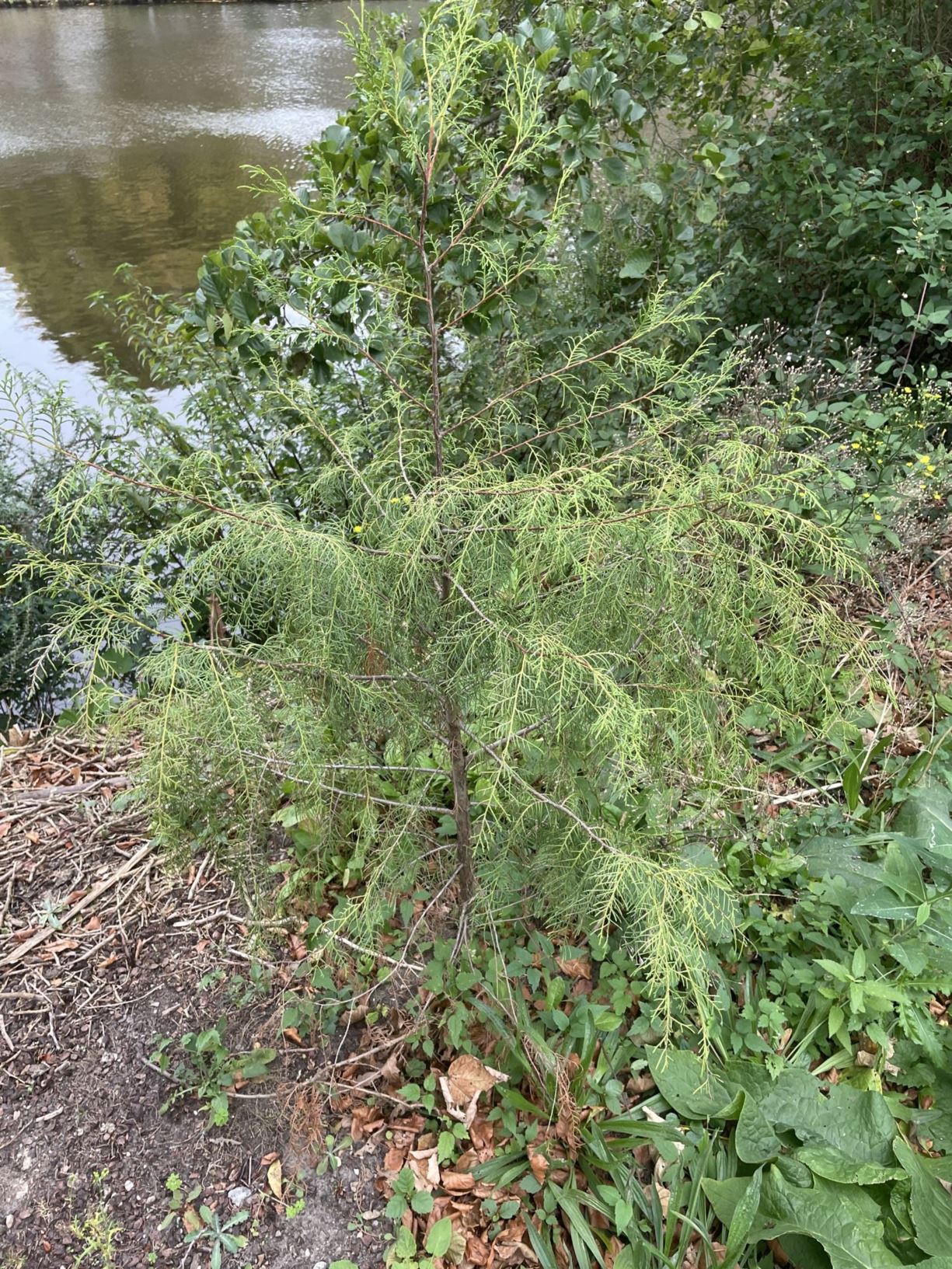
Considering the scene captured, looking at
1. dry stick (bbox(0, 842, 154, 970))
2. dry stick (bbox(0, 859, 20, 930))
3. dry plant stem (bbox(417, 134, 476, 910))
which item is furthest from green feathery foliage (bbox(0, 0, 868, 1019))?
dry stick (bbox(0, 859, 20, 930))

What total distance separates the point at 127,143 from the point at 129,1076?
13.5m

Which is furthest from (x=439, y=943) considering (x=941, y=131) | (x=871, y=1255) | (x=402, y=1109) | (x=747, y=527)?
(x=941, y=131)

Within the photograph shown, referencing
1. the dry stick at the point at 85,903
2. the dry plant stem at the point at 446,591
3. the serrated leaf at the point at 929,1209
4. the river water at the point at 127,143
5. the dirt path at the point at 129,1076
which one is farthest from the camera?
the river water at the point at 127,143

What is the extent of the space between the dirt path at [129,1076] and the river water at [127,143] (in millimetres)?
4374

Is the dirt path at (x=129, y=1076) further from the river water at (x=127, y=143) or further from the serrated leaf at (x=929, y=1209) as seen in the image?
the river water at (x=127, y=143)

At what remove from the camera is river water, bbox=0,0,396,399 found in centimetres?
759

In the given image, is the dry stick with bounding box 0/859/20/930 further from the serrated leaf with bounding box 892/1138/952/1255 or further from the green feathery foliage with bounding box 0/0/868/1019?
the serrated leaf with bounding box 892/1138/952/1255

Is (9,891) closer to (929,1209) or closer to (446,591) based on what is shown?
(446,591)

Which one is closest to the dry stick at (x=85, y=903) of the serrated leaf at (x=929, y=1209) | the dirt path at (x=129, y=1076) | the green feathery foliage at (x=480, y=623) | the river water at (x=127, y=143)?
the dirt path at (x=129, y=1076)

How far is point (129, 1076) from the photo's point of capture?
2.04 metres

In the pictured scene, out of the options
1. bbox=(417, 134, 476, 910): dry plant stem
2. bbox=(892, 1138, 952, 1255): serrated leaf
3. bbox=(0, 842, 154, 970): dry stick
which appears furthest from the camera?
bbox=(0, 842, 154, 970): dry stick

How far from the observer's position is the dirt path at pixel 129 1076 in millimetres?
1799

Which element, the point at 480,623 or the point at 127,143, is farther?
the point at 127,143

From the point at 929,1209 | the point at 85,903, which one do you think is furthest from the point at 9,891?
the point at 929,1209
